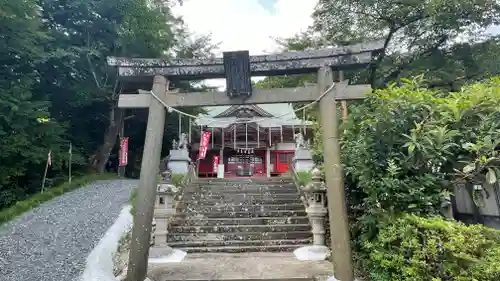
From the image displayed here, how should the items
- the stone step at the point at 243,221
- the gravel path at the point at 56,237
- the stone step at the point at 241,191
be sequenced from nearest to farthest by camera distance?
the gravel path at the point at 56,237 < the stone step at the point at 243,221 < the stone step at the point at 241,191

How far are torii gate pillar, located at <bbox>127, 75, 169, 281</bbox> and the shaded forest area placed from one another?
6874mm

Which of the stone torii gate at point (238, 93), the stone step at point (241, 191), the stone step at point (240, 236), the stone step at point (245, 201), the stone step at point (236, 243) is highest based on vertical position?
the stone torii gate at point (238, 93)

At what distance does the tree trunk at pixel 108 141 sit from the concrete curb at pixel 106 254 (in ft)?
31.0

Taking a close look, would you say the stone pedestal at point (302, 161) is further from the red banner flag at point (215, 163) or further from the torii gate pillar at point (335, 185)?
the torii gate pillar at point (335, 185)

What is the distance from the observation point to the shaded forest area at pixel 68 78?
9.10 m

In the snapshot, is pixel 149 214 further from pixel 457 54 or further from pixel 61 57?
pixel 457 54

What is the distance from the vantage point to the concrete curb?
171 inches

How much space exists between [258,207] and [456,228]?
5.62 meters

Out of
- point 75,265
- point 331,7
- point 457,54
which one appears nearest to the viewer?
point 75,265

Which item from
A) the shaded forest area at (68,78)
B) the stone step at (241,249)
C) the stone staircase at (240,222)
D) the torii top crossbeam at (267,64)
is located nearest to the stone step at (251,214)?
the stone staircase at (240,222)

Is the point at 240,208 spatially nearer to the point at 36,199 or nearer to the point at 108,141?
the point at 36,199

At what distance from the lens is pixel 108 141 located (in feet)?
50.4

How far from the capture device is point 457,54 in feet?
37.3


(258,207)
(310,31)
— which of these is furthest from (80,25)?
(258,207)
